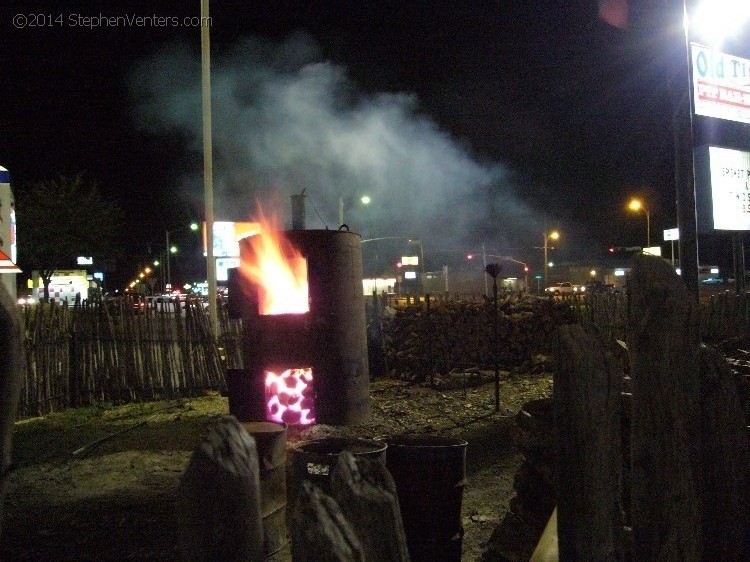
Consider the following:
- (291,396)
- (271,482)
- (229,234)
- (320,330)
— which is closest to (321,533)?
(271,482)

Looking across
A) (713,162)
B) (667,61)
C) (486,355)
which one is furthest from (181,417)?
Answer: (713,162)

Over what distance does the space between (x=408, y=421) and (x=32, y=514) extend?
4.74 meters

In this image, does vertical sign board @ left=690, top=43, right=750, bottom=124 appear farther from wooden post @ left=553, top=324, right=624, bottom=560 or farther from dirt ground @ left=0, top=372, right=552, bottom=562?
wooden post @ left=553, top=324, right=624, bottom=560

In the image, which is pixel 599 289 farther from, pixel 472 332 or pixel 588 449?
pixel 588 449

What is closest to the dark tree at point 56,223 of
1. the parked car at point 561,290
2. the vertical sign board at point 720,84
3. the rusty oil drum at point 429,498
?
the parked car at point 561,290

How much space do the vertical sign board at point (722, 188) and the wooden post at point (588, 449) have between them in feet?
32.3

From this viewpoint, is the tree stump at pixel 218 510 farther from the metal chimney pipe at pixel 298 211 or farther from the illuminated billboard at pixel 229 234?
the illuminated billboard at pixel 229 234

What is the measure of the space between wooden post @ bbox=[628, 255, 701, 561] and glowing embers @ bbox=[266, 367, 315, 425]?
6106 millimetres

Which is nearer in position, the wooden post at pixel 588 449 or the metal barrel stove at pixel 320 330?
the wooden post at pixel 588 449

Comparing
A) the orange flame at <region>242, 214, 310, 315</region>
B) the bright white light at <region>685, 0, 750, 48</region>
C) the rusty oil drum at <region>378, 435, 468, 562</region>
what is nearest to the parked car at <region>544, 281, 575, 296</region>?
the bright white light at <region>685, 0, 750, 48</region>

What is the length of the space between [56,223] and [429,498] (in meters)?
35.0

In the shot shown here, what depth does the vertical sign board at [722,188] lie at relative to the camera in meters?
10.9

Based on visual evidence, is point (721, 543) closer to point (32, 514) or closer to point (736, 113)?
point (32, 514)

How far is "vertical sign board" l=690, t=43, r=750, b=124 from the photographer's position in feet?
32.2
